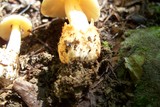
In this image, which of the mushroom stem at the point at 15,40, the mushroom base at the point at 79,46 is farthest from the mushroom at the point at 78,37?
the mushroom stem at the point at 15,40

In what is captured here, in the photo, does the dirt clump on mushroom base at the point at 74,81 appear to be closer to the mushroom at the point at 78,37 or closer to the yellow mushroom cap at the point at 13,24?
the mushroom at the point at 78,37

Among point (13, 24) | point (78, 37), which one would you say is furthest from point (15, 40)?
point (78, 37)

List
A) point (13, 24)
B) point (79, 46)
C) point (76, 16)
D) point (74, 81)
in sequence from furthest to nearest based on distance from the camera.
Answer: point (13, 24) < point (76, 16) < point (79, 46) < point (74, 81)

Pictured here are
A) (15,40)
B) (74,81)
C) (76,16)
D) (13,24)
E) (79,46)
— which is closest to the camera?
(74,81)

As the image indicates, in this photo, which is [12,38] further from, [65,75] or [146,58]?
[146,58]

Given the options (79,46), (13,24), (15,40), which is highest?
(13,24)

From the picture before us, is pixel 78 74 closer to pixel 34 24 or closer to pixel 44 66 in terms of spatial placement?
pixel 44 66

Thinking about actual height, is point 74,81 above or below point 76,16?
below

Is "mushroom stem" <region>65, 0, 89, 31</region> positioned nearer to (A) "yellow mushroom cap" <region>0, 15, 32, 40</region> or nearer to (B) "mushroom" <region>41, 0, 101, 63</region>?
(B) "mushroom" <region>41, 0, 101, 63</region>
